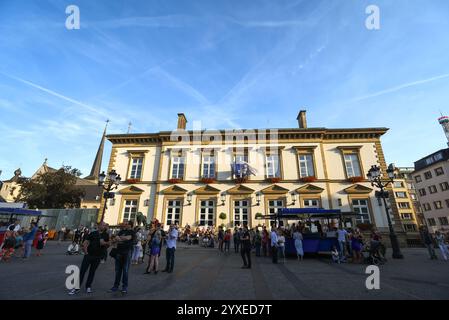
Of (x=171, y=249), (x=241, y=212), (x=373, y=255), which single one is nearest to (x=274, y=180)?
(x=241, y=212)

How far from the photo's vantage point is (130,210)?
861 inches

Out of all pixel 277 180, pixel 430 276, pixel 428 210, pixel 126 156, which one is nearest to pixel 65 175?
pixel 126 156

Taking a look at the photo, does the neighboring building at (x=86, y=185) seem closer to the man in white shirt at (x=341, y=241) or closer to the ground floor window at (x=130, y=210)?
the ground floor window at (x=130, y=210)

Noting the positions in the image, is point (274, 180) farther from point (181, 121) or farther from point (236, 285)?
point (236, 285)

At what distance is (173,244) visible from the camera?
8.24 m

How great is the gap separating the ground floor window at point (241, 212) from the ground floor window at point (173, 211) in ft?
19.1

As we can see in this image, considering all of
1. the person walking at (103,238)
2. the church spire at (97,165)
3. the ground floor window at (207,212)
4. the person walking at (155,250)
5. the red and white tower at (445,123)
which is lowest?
the person walking at (155,250)

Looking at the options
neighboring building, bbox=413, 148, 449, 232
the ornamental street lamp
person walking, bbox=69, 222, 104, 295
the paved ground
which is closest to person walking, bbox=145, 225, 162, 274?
the paved ground

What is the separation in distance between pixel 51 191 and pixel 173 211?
96.7 feet

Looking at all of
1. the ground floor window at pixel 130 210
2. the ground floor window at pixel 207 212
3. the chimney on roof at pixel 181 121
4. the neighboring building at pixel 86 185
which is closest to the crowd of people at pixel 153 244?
the ground floor window at pixel 207 212

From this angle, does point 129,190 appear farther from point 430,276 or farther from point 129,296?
point 430,276

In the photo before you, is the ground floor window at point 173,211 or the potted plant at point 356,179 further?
the ground floor window at point 173,211

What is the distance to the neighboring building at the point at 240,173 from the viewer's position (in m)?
20.9
